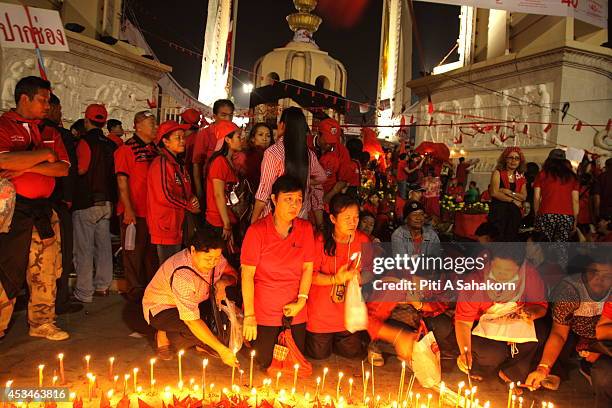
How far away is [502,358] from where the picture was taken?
391cm

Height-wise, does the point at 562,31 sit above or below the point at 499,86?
above

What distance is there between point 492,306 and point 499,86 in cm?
1188

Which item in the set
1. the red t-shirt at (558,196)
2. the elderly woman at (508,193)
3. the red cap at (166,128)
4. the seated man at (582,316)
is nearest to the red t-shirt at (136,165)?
the red cap at (166,128)

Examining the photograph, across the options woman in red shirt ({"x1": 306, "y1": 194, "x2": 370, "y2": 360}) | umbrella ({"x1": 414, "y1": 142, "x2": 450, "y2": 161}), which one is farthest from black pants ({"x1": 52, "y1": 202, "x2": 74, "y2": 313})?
umbrella ({"x1": 414, "y1": 142, "x2": 450, "y2": 161})

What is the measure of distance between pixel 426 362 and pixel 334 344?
0.97 m

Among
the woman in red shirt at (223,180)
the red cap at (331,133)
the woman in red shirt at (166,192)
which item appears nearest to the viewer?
the woman in red shirt at (223,180)

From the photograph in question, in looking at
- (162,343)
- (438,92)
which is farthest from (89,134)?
(438,92)

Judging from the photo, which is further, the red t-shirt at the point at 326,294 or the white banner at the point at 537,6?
the white banner at the point at 537,6

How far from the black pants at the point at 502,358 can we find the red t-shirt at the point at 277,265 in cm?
149

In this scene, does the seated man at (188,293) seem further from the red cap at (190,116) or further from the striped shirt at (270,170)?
the red cap at (190,116)

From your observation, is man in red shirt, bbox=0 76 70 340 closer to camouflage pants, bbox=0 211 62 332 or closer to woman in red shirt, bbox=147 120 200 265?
camouflage pants, bbox=0 211 62 332

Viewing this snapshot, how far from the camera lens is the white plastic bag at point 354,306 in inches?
162

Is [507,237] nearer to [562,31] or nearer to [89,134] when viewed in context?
[89,134]

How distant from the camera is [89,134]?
5246 mm
